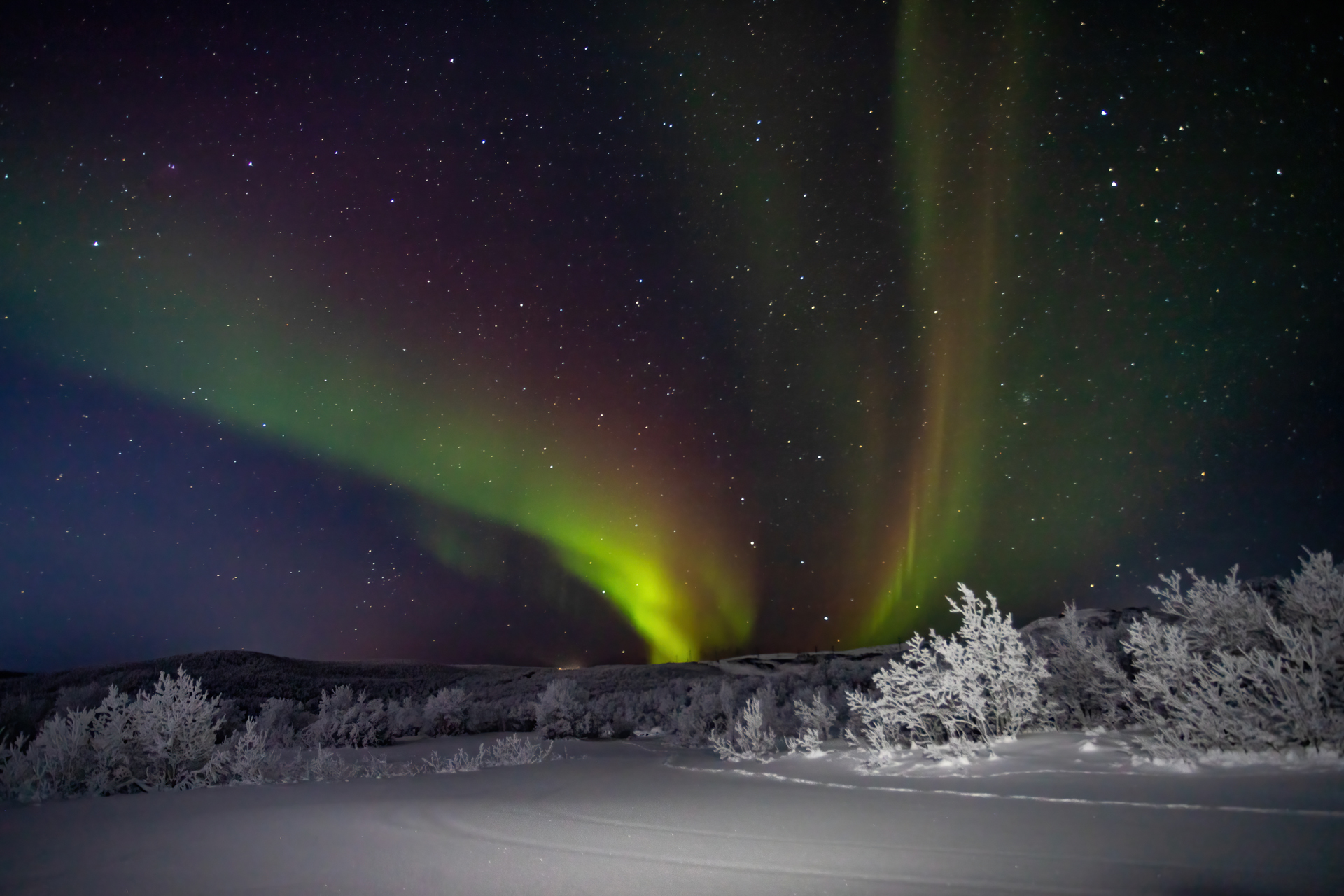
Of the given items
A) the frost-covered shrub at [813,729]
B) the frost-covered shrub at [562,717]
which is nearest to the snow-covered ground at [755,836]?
the frost-covered shrub at [813,729]

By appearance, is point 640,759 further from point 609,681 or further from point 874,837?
point 609,681

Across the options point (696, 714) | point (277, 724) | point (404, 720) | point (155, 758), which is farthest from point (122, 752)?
point (696, 714)

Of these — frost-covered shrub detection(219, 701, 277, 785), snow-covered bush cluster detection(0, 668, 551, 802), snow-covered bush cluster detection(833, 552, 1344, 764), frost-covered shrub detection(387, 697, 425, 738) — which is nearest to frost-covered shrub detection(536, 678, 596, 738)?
frost-covered shrub detection(387, 697, 425, 738)

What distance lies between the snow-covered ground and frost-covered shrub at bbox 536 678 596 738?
937 cm

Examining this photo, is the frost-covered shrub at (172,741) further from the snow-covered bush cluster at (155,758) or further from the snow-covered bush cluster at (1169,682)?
the snow-covered bush cluster at (1169,682)

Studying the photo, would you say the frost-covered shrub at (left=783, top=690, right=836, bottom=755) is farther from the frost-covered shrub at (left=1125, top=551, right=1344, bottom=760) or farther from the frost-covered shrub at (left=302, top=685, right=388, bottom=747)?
the frost-covered shrub at (left=302, top=685, right=388, bottom=747)

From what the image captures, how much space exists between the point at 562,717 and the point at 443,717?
2.80 m

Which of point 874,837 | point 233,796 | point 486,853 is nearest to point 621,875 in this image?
point 486,853

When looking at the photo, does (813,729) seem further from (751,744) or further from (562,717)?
(562,717)

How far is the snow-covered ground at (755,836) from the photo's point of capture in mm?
3023

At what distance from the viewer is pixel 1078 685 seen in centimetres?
823

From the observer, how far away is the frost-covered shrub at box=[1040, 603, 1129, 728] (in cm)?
742

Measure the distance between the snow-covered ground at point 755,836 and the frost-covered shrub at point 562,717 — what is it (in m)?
9.37

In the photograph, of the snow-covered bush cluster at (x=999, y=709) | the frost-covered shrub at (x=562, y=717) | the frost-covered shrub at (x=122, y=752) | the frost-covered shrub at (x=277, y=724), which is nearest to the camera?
the snow-covered bush cluster at (x=999, y=709)
